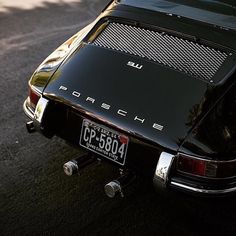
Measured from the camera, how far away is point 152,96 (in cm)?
328

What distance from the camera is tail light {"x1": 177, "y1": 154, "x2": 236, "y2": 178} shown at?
119 inches

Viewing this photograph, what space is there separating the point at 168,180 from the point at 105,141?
1.84 feet

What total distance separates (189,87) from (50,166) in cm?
157

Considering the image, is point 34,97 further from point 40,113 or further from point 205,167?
point 205,167

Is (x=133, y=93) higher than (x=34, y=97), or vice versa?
(x=133, y=93)

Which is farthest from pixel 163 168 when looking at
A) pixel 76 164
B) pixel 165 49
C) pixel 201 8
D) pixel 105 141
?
pixel 201 8

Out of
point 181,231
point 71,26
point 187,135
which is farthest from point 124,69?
point 71,26

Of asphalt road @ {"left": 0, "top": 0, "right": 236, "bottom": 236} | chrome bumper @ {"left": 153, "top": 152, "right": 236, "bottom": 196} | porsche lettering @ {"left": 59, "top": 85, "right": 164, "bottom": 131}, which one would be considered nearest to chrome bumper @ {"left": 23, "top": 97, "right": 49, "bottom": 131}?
porsche lettering @ {"left": 59, "top": 85, "right": 164, "bottom": 131}

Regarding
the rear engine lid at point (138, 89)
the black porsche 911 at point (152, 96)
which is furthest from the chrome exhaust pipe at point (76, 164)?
the rear engine lid at point (138, 89)

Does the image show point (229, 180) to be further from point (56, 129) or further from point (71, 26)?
point (71, 26)

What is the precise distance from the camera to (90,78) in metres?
3.48

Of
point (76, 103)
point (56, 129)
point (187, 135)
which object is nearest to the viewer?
point (187, 135)

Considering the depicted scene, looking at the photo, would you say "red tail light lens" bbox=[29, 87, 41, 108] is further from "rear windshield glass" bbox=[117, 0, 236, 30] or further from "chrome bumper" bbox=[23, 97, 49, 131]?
"rear windshield glass" bbox=[117, 0, 236, 30]

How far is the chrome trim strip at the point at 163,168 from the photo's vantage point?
3.07 metres
